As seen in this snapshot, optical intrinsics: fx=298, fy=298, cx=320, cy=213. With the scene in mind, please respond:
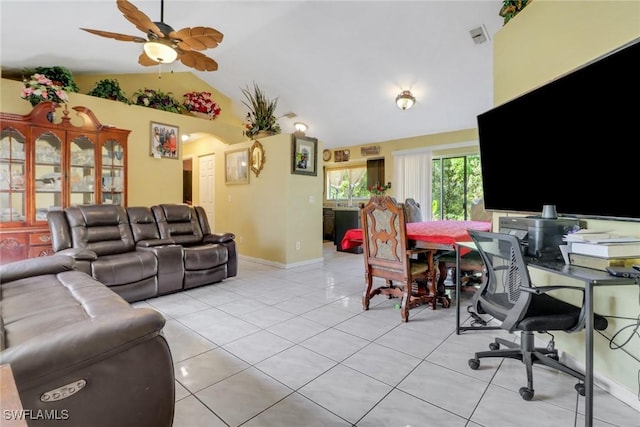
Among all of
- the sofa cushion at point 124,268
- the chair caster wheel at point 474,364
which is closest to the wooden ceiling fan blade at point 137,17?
the sofa cushion at point 124,268

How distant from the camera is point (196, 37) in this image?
113 inches

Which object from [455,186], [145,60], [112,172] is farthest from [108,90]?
[455,186]

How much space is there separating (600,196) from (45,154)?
5.53 m

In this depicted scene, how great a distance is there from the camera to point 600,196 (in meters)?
1.69

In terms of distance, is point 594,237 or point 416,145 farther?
point 416,145

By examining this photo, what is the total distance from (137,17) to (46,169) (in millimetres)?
2626

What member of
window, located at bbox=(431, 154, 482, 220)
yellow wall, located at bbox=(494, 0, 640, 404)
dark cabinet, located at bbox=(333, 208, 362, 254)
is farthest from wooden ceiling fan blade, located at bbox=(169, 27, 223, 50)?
window, located at bbox=(431, 154, 482, 220)

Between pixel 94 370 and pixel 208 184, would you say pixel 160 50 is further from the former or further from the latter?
pixel 208 184

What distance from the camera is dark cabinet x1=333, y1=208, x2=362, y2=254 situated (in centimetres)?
638

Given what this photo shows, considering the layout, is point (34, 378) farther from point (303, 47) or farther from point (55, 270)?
point (303, 47)

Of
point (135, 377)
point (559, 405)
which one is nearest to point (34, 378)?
point (135, 377)

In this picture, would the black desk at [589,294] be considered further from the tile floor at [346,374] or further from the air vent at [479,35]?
the air vent at [479,35]

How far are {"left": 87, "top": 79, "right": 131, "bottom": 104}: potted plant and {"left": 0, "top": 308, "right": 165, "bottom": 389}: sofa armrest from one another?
4.76 m

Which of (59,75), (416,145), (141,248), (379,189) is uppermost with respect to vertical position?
(59,75)
